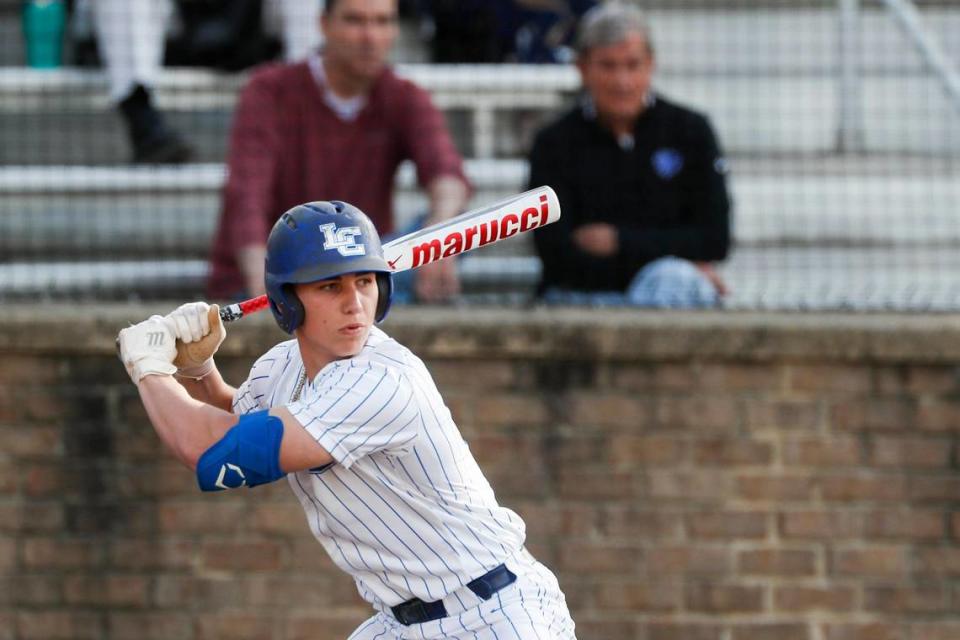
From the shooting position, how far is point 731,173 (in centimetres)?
685

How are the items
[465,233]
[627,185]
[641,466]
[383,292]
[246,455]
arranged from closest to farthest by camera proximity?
[246,455] → [383,292] → [465,233] → [641,466] → [627,185]

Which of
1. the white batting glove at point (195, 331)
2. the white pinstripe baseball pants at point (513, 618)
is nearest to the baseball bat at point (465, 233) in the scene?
the white batting glove at point (195, 331)

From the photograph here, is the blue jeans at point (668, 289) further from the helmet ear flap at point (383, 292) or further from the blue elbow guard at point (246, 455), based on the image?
the blue elbow guard at point (246, 455)

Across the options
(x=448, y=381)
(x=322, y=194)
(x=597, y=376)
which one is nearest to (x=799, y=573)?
(x=597, y=376)

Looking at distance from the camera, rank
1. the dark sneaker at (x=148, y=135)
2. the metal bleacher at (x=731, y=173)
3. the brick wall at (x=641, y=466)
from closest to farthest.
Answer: the brick wall at (x=641, y=466) < the metal bleacher at (x=731, y=173) < the dark sneaker at (x=148, y=135)

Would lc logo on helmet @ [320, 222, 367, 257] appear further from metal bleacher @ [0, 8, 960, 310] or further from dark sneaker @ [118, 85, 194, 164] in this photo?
dark sneaker @ [118, 85, 194, 164]

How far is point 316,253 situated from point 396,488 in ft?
1.75

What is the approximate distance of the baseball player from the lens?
332cm

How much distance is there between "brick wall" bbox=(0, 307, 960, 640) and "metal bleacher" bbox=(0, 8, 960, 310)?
13.7 inches

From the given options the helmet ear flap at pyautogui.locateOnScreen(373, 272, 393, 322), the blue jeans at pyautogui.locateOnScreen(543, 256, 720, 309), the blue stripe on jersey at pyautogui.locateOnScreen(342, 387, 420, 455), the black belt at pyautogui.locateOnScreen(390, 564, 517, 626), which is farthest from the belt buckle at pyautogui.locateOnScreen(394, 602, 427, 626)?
the blue jeans at pyautogui.locateOnScreen(543, 256, 720, 309)

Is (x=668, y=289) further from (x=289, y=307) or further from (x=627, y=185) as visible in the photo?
(x=289, y=307)

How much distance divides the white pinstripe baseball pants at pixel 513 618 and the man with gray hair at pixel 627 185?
207 cm

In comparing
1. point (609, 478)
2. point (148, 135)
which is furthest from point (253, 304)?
point (148, 135)

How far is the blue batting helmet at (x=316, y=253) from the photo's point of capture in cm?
331
